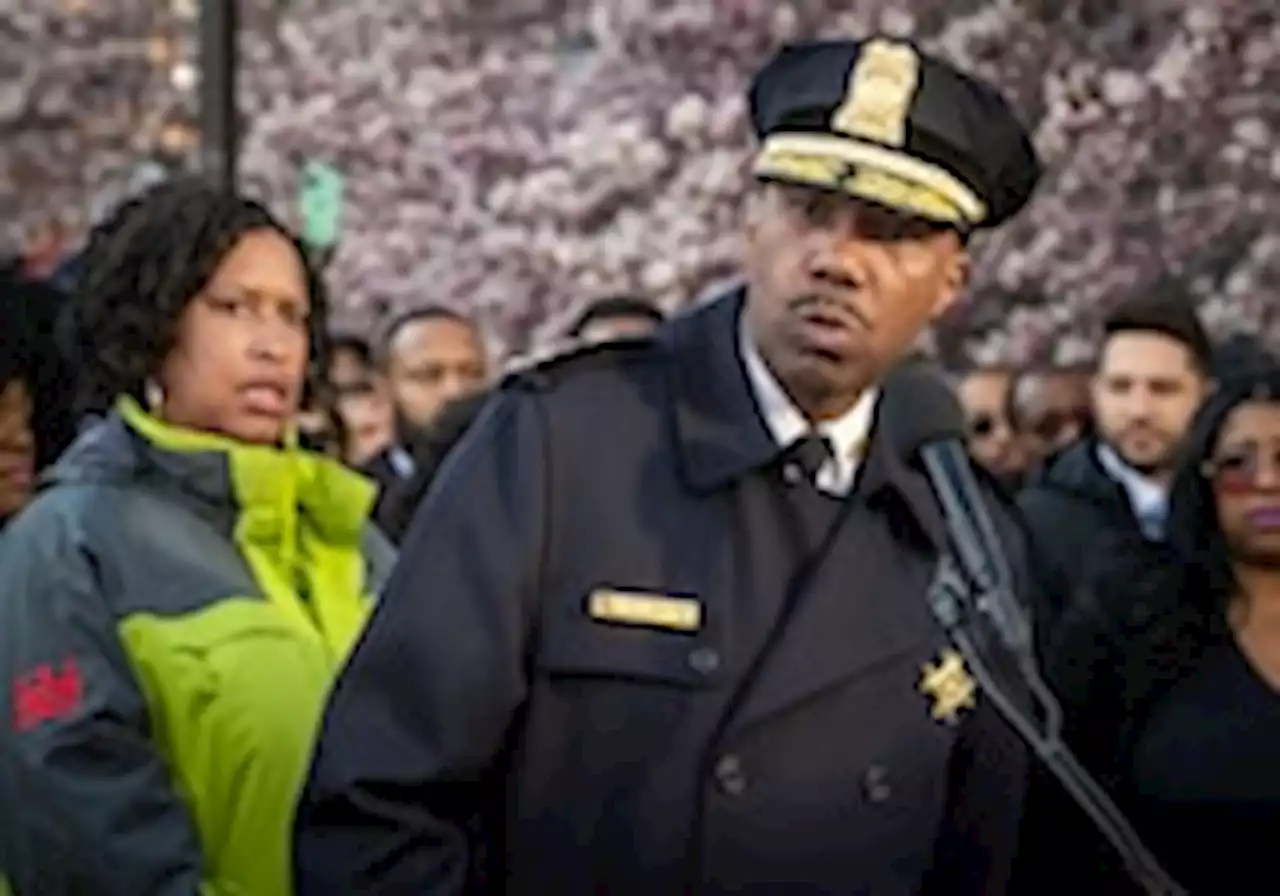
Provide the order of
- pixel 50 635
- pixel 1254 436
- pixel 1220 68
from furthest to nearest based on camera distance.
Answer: pixel 1220 68, pixel 1254 436, pixel 50 635

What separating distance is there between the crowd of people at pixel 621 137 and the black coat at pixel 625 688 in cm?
871

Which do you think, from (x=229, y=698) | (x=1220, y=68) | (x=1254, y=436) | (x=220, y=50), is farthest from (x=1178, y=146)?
(x=229, y=698)

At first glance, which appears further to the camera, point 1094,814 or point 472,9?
point 472,9

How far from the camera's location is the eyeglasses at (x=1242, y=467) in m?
6.32

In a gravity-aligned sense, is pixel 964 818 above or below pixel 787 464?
below

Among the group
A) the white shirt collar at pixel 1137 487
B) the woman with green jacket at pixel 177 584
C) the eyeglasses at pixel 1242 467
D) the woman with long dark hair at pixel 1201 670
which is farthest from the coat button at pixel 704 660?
the white shirt collar at pixel 1137 487

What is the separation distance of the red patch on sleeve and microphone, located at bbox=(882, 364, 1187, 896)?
1094 millimetres

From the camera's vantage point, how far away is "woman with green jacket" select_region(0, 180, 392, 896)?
478cm

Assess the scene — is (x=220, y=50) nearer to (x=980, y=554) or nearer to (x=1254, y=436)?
(x=1254, y=436)

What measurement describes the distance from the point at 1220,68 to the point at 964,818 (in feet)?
30.4

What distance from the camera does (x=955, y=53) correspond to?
14.1 meters

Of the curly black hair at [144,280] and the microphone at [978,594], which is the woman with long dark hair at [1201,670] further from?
the curly black hair at [144,280]

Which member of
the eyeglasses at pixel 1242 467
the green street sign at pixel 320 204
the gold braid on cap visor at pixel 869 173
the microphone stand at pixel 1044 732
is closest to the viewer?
the microphone stand at pixel 1044 732

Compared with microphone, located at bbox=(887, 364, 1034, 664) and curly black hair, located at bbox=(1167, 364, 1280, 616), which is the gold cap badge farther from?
curly black hair, located at bbox=(1167, 364, 1280, 616)
